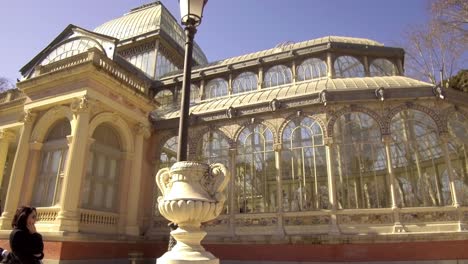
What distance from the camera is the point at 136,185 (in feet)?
50.9

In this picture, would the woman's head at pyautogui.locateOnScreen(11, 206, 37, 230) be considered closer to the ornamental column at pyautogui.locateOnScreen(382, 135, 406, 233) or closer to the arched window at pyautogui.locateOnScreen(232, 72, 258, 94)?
the ornamental column at pyautogui.locateOnScreen(382, 135, 406, 233)

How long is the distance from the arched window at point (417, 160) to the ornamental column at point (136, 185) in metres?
10.9

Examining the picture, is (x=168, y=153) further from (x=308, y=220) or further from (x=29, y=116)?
(x=308, y=220)

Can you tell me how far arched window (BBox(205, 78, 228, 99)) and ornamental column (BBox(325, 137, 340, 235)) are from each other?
7.40 m

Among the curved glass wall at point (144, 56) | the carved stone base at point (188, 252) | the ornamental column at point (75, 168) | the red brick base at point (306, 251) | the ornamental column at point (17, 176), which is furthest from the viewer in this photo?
the curved glass wall at point (144, 56)

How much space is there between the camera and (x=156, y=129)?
671 inches

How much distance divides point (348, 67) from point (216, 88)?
7164 millimetres

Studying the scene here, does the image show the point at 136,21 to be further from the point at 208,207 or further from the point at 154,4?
the point at 208,207

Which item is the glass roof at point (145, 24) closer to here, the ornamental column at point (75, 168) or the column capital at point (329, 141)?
the ornamental column at point (75, 168)

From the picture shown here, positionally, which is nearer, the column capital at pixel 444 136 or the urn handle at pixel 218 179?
the urn handle at pixel 218 179

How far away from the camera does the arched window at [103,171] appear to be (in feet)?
46.4

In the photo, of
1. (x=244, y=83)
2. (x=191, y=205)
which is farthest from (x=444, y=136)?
(x=191, y=205)

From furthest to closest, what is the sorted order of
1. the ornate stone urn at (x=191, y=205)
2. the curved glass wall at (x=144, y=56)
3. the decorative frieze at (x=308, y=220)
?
the curved glass wall at (x=144, y=56), the decorative frieze at (x=308, y=220), the ornate stone urn at (x=191, y=205)

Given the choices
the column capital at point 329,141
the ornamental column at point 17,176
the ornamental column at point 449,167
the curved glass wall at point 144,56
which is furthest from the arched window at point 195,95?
the ornamental column at point 449,167
